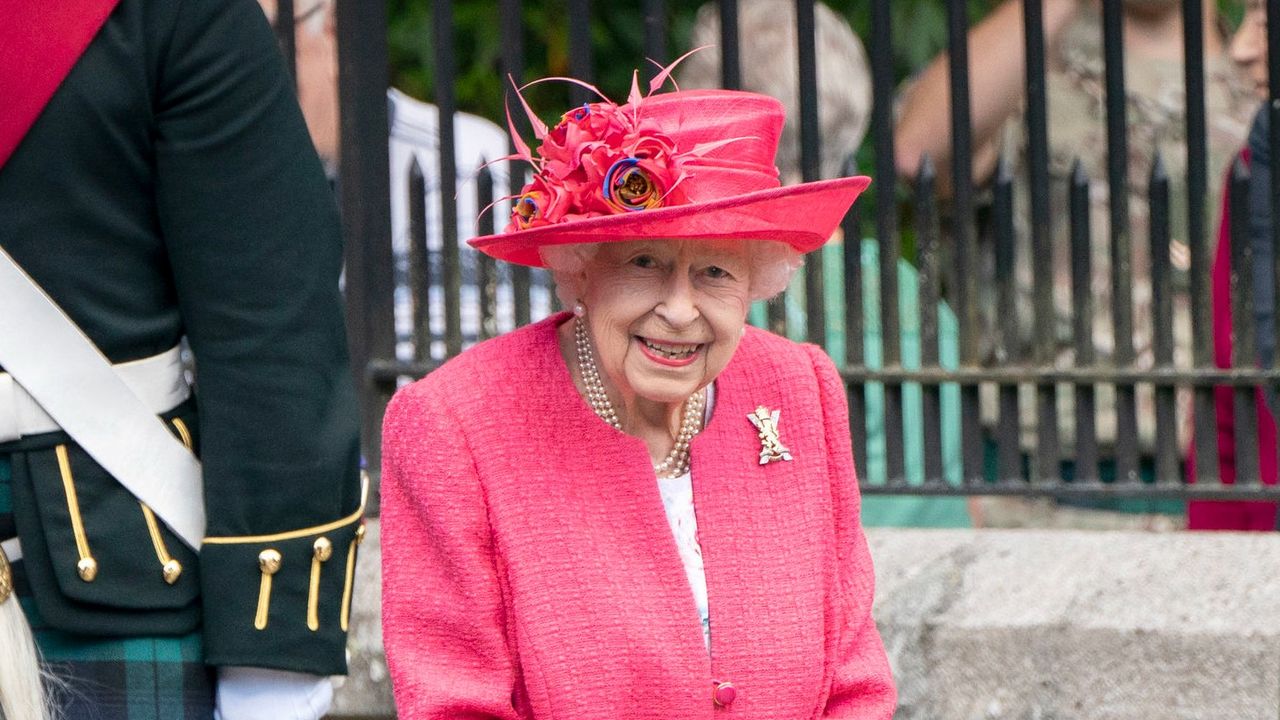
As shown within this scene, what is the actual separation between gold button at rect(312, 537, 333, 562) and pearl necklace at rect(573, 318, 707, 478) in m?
0.44

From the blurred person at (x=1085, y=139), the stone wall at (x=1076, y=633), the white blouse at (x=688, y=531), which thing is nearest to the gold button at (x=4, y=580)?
the white blouse at (x=688, y=531)

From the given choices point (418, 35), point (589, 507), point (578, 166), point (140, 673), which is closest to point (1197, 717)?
point (589, 507)

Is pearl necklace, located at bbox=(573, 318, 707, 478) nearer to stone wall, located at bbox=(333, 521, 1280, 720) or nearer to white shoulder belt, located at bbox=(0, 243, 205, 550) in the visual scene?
white shoulder belt, located at bbox=(0, 243, 205, 550)

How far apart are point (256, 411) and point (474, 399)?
34cm

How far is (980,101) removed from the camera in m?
4.93

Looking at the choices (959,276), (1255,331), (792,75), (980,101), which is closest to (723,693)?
(959,276)

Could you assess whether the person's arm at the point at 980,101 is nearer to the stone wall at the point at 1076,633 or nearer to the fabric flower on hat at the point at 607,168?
the stone wall at the point at 1076,633

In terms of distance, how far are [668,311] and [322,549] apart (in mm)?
572

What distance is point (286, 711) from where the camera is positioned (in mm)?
2623

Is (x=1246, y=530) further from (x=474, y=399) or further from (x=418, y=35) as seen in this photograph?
(x=418, y=35)

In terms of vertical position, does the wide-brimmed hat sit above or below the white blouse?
above

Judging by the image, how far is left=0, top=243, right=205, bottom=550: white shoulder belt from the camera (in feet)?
8.02

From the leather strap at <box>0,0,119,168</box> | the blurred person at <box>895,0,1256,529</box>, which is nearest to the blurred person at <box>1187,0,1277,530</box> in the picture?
the blurred person at <box>895,0,1256,529</box>

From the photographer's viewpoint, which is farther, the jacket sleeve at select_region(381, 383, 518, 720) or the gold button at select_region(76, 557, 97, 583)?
the jacket sleeve at select_region(381, 383, 518, 720)
